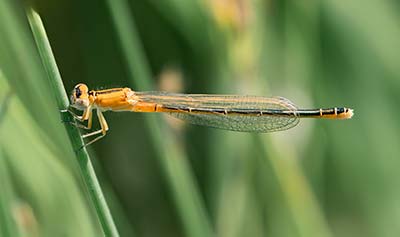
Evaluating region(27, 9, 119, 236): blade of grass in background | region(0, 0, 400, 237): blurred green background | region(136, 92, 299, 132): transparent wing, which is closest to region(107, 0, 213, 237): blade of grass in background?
region(0, 0, 400, 237): blurred green background

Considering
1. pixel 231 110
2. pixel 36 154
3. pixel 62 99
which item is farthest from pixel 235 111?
pixel 62 99

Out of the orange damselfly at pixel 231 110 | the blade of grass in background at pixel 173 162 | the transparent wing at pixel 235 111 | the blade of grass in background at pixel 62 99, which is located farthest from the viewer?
the transparent wing at pixel 235 111

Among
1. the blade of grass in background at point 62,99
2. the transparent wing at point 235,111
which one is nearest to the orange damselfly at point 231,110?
the transparent wing at point 235,111

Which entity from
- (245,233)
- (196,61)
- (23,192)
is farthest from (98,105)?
(196,61)

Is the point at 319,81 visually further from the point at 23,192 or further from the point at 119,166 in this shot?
the point at 23,192

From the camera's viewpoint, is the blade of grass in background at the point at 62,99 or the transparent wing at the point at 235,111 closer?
the blade of grass in background at the point at 62,99

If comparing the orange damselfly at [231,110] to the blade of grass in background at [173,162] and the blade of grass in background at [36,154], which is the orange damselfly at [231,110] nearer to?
the blade of grass in background at [173,162]

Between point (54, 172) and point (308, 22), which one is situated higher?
point (308, 22)
